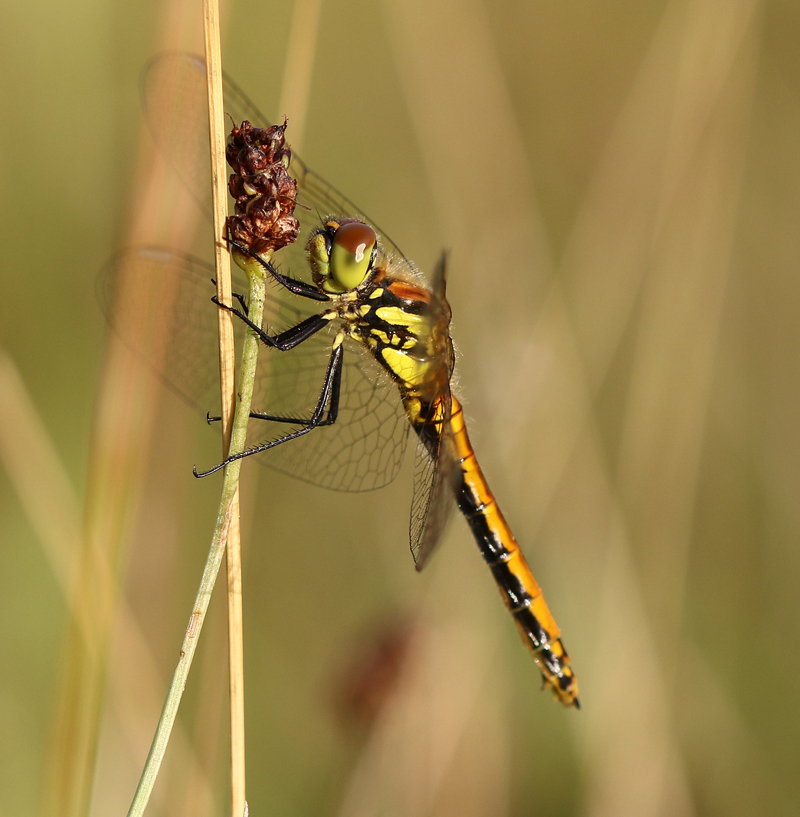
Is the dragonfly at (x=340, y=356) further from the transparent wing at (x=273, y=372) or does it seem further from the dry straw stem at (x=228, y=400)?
the dry straw stem at (x=228, y=400)

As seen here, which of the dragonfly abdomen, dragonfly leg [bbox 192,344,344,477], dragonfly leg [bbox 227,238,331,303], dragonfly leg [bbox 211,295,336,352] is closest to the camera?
dragonfly leg [bbox 227,238,331,303]

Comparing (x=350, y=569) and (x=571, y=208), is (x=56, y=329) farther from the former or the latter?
(x=571, y=208)

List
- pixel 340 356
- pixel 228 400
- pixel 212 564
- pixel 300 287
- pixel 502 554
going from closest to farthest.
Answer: pixel 212 564 → pixel 228 400 → pixel 300 287 → pixel 340 356 → pixel 502 554

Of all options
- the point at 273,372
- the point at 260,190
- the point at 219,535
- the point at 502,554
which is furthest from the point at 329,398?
the point at 219,535

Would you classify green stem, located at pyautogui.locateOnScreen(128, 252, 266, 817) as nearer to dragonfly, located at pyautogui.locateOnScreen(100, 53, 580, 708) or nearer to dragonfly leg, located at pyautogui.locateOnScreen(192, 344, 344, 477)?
dragonfly, located at pyautogui.locateOnScreen(100, 53, 580, 708)

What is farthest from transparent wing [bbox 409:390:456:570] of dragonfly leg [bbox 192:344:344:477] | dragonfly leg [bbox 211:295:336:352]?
dragonfly leg [bbox 211:295:336:352]

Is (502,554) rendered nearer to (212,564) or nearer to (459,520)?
(459,520)
